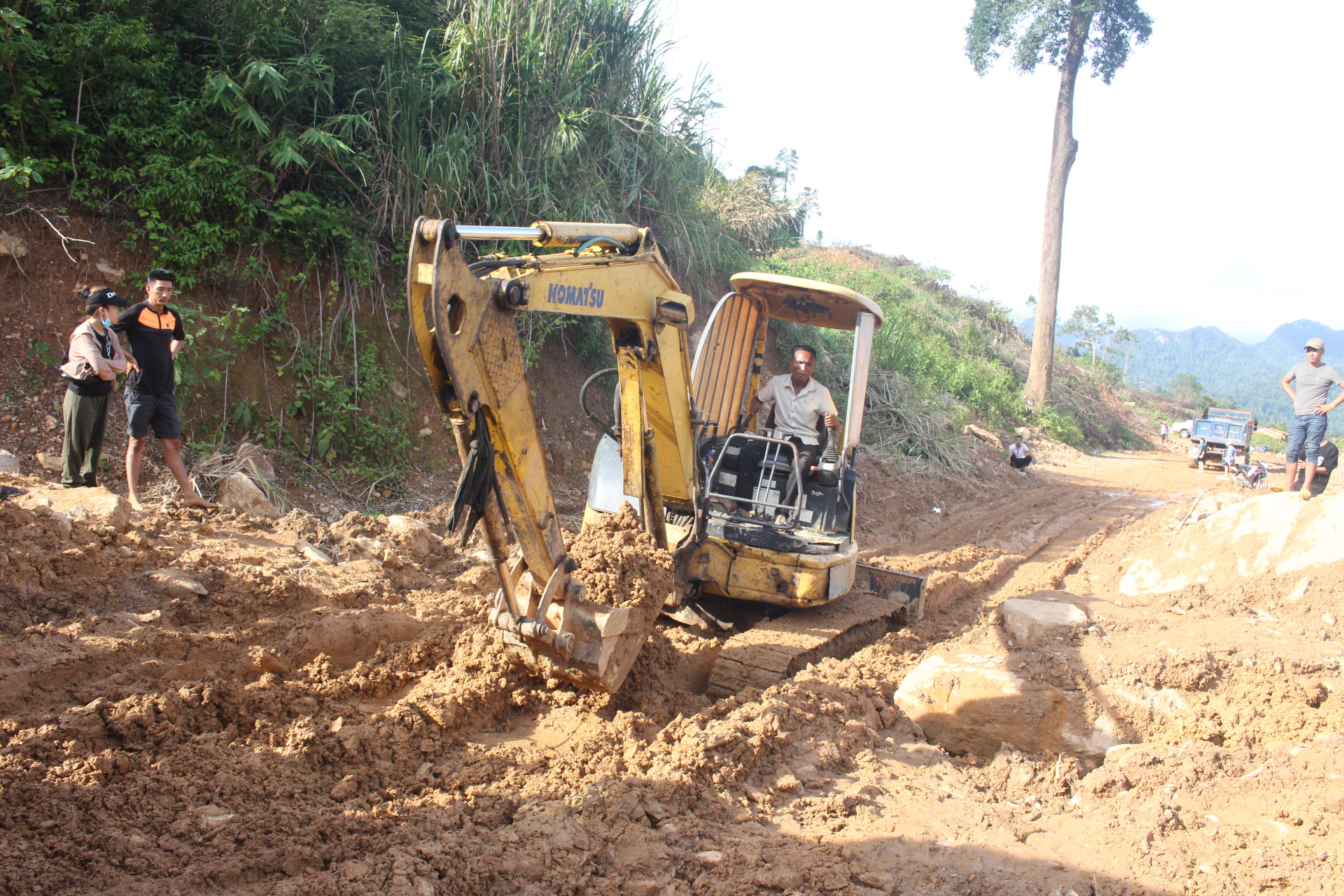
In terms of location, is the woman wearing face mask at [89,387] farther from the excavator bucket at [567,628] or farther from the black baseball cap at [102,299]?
the excavator bucket at [567,628]

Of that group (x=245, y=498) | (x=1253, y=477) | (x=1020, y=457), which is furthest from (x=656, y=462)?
(x=1253, y=477)

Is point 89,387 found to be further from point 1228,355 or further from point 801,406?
point 1228,355

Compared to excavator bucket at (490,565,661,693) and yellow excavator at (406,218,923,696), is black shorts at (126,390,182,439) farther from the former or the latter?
excavator bucket at (490,565,661,693)

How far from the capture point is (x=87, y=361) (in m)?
4.80

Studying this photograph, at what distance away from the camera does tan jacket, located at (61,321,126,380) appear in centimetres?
480

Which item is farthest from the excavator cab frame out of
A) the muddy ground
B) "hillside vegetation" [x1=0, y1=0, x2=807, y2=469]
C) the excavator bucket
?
"hillside vegetation" [x1=0, y1=0, x2=807, y2=469]

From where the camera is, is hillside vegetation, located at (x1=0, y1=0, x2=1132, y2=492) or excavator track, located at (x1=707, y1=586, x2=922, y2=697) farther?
hillside vegetation, located at (x1=0, y1=0, x2=1132, y2=492)

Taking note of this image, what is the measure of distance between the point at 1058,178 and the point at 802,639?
21457 mm

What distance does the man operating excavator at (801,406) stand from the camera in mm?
5930

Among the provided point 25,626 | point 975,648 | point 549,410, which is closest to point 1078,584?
point 975,648

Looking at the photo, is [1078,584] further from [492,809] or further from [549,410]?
[492,809]

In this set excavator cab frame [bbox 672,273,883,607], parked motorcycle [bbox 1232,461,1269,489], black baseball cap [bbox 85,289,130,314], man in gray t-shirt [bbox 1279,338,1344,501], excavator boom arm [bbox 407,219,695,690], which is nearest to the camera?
excavator boom arm [bbox 407,219,695,690]

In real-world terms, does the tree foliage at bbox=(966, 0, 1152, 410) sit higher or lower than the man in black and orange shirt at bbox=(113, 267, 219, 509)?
higher

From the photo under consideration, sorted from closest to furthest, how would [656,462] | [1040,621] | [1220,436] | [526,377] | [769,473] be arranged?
[526,377] → [656,462] → [1040,621] → [769,473] → [1220,436]
